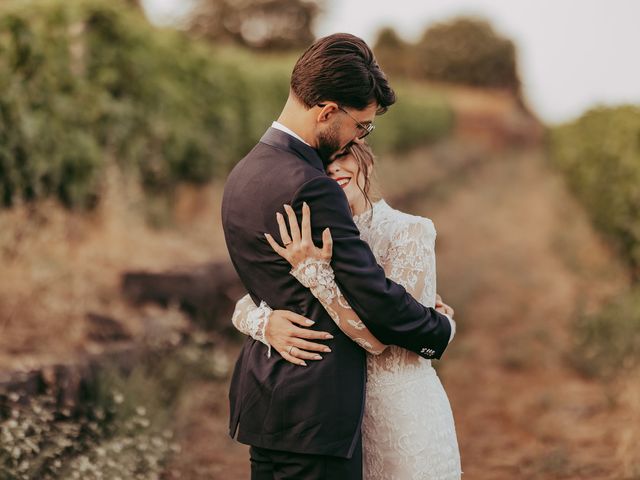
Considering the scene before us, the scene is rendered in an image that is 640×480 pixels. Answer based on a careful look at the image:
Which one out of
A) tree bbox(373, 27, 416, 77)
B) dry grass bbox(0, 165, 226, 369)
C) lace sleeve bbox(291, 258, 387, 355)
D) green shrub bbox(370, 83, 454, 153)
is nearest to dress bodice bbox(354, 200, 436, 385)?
lace sleeve bbox(291, 258, 387, 355)

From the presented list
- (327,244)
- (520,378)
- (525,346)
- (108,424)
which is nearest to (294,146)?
(327,244)

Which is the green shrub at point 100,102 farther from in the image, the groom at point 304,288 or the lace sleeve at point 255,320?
the groom at point 304,288

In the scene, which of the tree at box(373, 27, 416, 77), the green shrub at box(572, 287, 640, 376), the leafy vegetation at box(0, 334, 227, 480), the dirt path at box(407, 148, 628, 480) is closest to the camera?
the leafy vegetation at box(0, 334, 227, 480)

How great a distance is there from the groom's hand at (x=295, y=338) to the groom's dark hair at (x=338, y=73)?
2.17ft

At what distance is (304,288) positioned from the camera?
2.25 meters

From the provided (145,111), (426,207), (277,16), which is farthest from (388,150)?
(277,16)

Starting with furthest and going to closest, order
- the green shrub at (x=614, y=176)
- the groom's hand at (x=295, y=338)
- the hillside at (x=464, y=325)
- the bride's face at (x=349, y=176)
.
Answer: the green shrub at (x=614, y=176)
the hillside at (x=464, y=325)
the bride's face at (x=349, y=176)
the groom's hand at (x=295, y=338)

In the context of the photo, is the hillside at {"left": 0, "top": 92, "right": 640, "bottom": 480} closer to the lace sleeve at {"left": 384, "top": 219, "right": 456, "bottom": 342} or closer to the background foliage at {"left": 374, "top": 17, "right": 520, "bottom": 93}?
the lace sleeve at {"left": 384, "top": 219, "right": 456, "bottom": 342}

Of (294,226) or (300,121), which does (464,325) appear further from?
(294,226)

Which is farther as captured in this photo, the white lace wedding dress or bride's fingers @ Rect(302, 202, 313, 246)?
the white lace wedding dress

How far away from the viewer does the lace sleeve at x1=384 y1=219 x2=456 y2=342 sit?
7.70ft

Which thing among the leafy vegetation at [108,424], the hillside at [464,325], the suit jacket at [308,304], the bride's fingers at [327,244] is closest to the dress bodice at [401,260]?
the suit jacket at [308,304]

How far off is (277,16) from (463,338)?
4326 centimetres

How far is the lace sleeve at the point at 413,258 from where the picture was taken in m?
2.35
